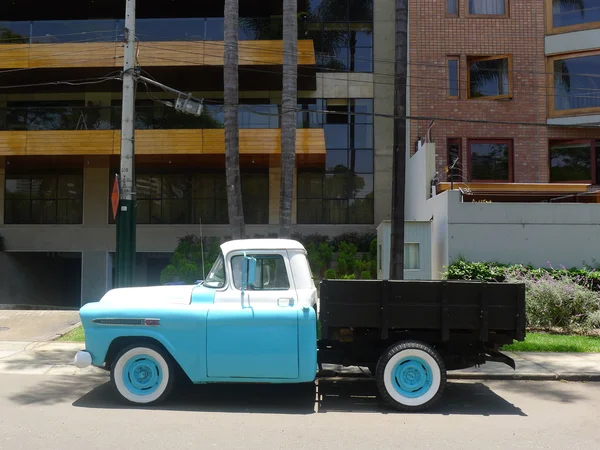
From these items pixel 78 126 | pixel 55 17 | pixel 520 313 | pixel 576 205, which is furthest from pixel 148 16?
pixel 520 313

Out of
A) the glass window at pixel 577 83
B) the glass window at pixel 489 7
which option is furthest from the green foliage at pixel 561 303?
the glass window at pixel 489 7

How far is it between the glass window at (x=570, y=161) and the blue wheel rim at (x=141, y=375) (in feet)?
53.3

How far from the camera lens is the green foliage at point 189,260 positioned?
16328 millimetres

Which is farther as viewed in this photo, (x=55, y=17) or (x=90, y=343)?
(x=55, y=17)

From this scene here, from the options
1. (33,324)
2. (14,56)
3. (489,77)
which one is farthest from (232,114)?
(14,56)

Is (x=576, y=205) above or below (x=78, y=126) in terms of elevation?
below

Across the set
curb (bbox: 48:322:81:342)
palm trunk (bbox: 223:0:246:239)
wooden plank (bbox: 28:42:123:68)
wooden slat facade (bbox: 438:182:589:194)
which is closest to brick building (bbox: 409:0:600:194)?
wooden slat facade (bbox: 438:182:589:194)

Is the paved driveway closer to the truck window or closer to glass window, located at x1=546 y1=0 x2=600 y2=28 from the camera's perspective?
the truck window

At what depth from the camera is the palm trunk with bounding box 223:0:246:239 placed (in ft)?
47.0

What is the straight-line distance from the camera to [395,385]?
691 centimetres

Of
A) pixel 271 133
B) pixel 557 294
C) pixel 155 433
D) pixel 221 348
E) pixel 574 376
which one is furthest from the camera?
pixel 271 133

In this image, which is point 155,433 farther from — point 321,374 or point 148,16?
point 148,16

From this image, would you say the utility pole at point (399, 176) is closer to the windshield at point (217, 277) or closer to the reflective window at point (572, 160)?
the windshield at point (217, 277)

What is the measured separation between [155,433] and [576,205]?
12.0 metres
